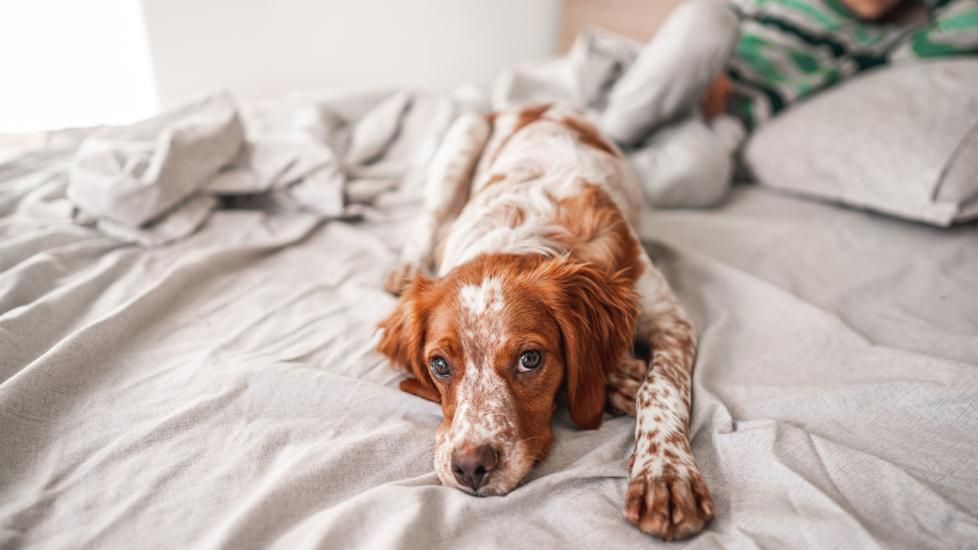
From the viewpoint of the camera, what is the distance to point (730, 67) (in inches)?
139

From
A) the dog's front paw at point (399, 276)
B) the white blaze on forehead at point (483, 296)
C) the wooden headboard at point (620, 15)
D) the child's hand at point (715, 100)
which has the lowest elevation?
the dog's front paw at point (399, 276)

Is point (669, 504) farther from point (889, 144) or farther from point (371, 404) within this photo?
point (889, 144)

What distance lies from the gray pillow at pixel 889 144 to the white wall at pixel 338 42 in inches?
103

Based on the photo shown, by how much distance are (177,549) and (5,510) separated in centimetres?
42

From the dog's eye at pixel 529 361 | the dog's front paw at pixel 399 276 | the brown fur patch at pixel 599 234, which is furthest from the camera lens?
the dog's front paw at pixel 399 276

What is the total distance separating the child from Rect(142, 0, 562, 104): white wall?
1.97m

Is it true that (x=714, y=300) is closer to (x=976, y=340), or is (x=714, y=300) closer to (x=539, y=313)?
(x=976, y=340)

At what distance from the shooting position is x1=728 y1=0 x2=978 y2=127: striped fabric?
10.8ft

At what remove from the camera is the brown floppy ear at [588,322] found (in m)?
1.71

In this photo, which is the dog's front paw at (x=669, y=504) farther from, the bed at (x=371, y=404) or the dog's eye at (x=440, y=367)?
the dog's eye at (x=440, y=367)

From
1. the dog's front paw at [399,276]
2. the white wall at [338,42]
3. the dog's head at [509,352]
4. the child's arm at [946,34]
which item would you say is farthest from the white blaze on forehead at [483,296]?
the white wall at [338,42]

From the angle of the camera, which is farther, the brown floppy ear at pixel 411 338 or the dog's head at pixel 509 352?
the brown floppy ear at pixel 411 338

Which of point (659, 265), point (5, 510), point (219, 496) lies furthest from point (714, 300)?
point (5, 510)

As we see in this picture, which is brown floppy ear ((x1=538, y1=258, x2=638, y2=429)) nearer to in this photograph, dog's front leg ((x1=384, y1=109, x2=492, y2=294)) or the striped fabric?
dog's front leg ((x1=384, y1=109, x2=492, y2=294))
